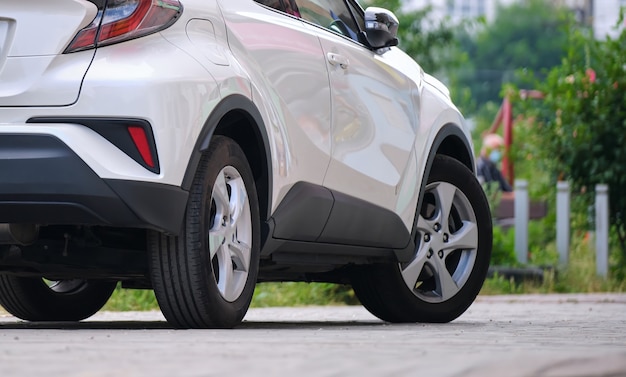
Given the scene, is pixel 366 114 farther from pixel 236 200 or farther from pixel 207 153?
pixel 207 153

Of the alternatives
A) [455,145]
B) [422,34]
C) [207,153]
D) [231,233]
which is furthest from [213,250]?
[422,34]

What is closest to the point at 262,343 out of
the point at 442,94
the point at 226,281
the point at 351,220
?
the point at 226,281

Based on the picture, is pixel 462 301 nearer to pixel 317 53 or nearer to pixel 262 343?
pixel 317 53

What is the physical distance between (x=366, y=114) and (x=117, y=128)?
182 centimetres

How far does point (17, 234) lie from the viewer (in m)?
5.22

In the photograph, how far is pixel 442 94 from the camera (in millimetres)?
7688

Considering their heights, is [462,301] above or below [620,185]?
below

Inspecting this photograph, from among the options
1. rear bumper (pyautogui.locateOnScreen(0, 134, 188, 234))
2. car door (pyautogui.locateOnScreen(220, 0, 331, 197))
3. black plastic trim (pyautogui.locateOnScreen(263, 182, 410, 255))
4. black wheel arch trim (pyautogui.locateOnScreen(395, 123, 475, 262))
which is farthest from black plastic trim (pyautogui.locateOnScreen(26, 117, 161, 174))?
black wheel arch trim (pyautogui.locateOnScreen(395, 123, 475, 262))

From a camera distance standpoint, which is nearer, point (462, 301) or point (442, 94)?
point (462, 301)

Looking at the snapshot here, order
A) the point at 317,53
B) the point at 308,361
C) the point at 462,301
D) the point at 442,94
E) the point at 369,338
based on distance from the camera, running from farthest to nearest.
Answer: the point at 442,94 < the point at 462,301 < the point at 317,53 < the point at 369,338 < the point at 308,361

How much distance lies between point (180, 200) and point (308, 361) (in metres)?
1.58

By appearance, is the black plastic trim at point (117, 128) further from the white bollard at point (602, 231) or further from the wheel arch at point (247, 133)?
the white bollard at point (602, 231)

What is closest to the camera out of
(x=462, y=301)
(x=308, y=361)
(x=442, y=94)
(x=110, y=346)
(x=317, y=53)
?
(x=308, y=361)

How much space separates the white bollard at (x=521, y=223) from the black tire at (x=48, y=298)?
819cm
